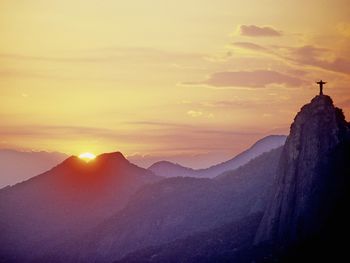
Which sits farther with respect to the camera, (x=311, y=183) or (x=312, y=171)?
(x=312, y=171)

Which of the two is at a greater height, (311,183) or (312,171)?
(312,171)

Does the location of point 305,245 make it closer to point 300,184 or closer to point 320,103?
point 300,184

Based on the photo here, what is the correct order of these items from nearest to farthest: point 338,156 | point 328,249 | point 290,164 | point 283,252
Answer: point 328,249 < point 283,252 < point 338,156 < point 290,164

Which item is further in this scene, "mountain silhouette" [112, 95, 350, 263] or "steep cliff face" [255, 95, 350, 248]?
"steep cliff face" [255, 95, 350, 248]

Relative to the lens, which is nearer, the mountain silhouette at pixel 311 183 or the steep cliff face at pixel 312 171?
the mountain silhouette at pixel 311 183

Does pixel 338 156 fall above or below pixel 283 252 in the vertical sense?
above

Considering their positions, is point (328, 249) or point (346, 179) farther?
point (346, 179)

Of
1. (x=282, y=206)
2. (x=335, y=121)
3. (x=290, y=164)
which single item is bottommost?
(x=282, y=206)

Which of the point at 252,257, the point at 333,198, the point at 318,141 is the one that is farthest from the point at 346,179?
the point at 252,257
